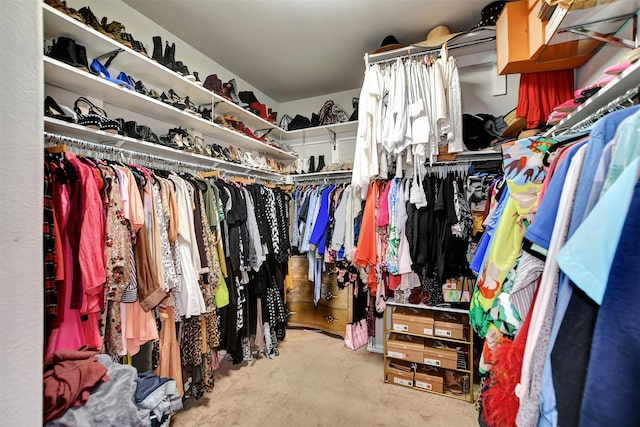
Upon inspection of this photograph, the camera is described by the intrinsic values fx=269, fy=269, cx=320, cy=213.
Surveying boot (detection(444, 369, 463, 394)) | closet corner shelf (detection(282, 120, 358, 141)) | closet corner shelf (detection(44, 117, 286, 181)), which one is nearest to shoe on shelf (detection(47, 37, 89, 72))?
closet corner shelf (detection(44, 117, 286, 181))

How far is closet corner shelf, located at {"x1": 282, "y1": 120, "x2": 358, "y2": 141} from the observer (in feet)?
9.62

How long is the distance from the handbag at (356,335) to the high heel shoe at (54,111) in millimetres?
2614

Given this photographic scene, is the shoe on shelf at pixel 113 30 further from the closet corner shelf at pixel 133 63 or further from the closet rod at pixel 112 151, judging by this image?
the closet rod at pixel 112 151

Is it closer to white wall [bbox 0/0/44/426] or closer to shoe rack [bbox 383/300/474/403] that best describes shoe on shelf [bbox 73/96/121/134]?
white wall [bbox 0/0/44/426]

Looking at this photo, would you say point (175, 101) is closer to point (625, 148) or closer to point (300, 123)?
point (300, 123)

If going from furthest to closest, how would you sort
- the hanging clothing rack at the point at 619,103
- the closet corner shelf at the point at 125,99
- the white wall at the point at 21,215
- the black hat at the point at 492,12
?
1. the black hat at the point at 492,12
2. the closet corner shelf at the point at 125,99
3. the hanging clothing rack at the point at 619,103
4. the white wall at the point at 21,215

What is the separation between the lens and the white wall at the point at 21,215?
1.39ft

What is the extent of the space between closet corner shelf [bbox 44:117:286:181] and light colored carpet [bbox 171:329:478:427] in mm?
1774

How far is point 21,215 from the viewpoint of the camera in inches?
17.6

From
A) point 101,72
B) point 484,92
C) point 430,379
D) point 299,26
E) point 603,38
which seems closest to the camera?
point 603,38

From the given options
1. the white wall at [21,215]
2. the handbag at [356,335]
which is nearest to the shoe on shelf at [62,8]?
the white wall at [21,215]

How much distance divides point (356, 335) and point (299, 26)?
9.28 ft

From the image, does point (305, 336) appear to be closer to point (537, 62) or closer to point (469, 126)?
point (469, 126)

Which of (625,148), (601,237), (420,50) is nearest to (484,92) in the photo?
(420,50)
